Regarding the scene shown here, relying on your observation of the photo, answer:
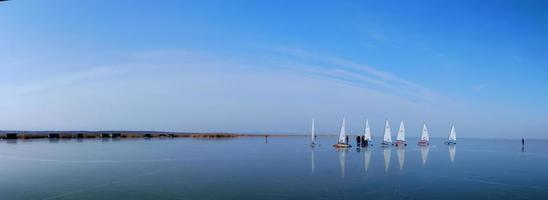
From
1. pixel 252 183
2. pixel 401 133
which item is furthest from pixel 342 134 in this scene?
pixel 252 183

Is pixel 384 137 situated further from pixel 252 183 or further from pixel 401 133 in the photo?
pixel 252 183

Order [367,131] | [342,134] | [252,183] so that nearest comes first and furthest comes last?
1. [252,183]
2. [342,134]
3. [367,131]

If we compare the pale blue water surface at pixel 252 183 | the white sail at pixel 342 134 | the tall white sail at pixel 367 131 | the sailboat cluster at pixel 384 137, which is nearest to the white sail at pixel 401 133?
the sailboat cluster at pixel 384 137

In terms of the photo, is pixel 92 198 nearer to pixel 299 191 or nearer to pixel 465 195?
pixel 299 191

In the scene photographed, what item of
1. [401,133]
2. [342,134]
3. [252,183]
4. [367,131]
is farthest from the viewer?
[401,133]

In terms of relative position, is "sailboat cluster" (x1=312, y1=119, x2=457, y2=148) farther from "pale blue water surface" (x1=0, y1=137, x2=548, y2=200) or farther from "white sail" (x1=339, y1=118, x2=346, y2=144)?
"pale blue water surface" (x1=0, y1=137, x2=548, y2=200)

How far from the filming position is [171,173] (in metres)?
29.0

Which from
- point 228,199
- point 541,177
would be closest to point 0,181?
point 228,199

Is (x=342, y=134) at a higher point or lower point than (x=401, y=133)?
higher

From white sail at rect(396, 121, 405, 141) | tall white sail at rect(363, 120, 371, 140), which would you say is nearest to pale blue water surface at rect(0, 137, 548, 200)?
tall white sail at rect(363, 120, 371, 140)

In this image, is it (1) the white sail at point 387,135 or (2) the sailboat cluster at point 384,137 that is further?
(1) the white sail at point 387,135

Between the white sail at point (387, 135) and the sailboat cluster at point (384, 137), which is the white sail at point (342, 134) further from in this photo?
the white sail at point (387, 135)

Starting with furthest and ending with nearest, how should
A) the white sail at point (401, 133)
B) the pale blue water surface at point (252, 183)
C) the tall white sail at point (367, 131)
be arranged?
the white sail at point (401, 133) → the tall white sail at point (367, 131) → the pale blue water surface at point (252, 183)

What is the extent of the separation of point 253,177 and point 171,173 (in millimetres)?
5708
